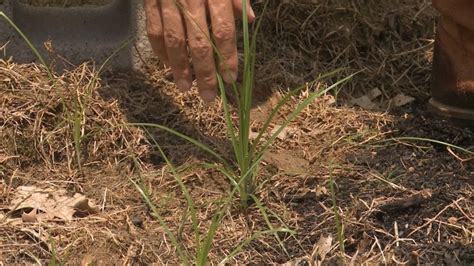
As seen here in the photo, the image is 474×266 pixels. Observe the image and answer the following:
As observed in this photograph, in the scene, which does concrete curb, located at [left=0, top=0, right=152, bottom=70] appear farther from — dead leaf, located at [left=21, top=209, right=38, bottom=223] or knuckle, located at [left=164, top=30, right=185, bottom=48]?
dead leaf, located at [left=21, top=209, right=38, bottom=223]

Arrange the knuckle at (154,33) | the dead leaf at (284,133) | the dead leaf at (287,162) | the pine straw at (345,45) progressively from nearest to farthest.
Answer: the knuckle at (154,33) < the dead leaf at (287,162) < the dead leaf at (284,133) < the pine straw at (345,45)

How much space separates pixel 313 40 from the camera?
330 cm

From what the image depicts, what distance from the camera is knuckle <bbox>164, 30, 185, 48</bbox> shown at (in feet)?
8.27

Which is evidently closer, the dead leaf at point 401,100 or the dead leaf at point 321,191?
the dead leaf at point 321,191

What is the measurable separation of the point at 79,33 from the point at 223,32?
0.79 metres

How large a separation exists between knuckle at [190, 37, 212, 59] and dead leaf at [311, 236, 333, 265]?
1.88 ft

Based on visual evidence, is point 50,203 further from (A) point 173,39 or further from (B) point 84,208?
(A) point 173,39

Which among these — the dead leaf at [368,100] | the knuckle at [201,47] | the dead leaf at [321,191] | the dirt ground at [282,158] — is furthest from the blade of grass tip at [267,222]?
the dead leaf at [368,100]

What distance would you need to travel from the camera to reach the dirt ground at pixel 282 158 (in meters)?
2.37

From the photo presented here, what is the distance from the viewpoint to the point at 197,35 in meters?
2.50

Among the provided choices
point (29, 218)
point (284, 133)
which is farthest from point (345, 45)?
point (29, 218)

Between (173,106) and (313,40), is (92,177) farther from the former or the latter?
(313,40)

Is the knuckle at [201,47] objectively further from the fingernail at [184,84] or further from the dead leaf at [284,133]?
the dead leaf at [284,133]

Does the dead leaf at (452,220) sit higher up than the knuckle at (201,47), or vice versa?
the knuckle at (201,47)
